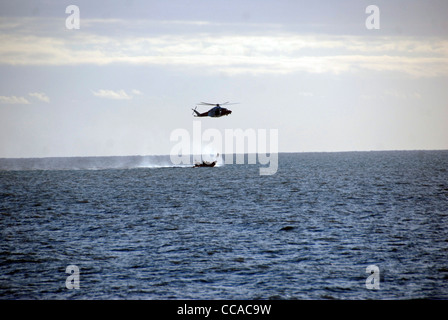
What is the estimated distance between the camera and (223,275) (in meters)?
36.9

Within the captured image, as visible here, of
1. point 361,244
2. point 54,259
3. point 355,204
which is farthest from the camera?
point 355,204

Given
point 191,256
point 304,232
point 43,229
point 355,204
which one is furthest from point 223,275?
point 355,204

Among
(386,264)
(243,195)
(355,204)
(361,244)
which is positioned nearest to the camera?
(386,264)

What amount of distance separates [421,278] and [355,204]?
44306mm

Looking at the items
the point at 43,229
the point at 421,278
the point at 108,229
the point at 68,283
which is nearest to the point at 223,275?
the point at 68,283

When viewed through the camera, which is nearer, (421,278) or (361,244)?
(421,278)

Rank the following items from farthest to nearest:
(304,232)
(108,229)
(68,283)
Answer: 1. (108,229)
2. (304,232)
3. (68,283)

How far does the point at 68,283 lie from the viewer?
115 ft
